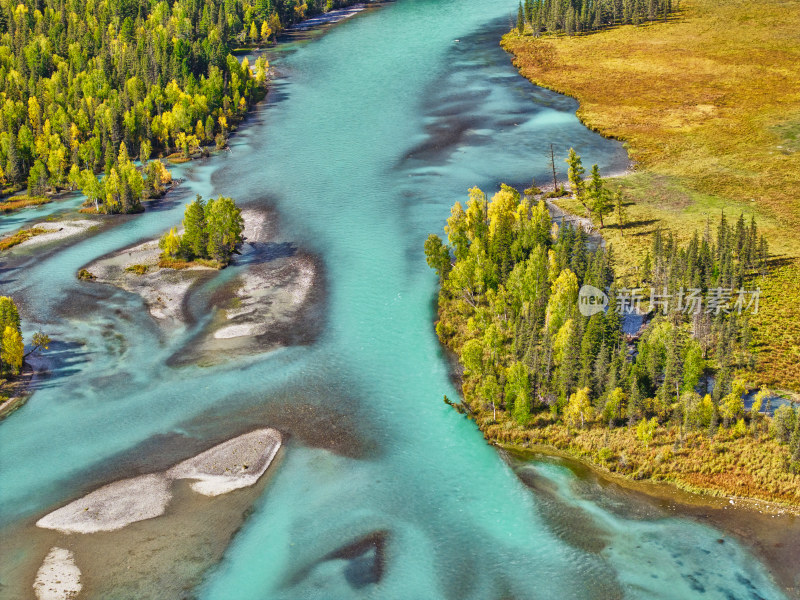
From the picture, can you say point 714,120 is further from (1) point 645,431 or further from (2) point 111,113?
(2) point 111,113

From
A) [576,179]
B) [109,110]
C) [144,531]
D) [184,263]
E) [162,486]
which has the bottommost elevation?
[144,531]

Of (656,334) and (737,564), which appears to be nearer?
(737,564)

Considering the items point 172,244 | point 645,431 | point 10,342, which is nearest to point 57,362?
point 10,342

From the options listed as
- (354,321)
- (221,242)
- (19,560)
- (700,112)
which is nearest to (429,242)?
(354,321)

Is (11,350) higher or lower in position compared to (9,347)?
lower

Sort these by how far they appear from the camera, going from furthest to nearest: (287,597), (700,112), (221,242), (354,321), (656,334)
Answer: (700,112)
(221,242)
(354,321)
(656,334)
(287,597)

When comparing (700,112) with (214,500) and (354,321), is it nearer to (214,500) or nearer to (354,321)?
(354,321)
